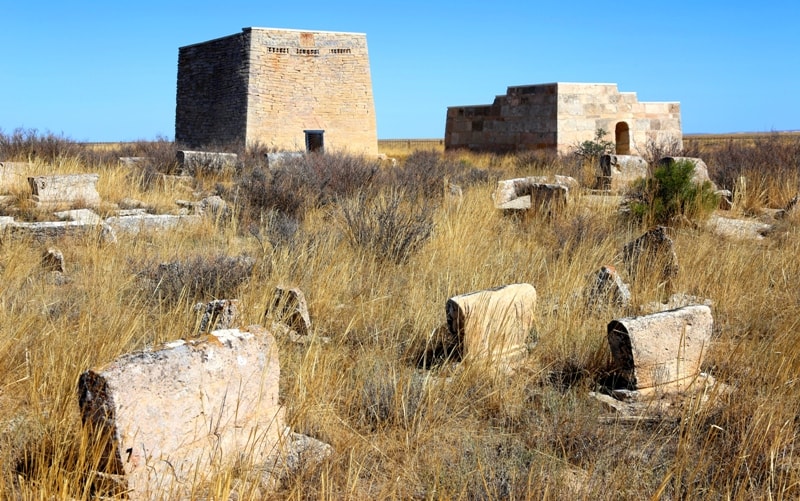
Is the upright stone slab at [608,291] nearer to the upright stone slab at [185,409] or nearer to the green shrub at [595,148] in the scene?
the upright stone slab at [185,409]

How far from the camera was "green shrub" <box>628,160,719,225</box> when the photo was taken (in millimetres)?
8359

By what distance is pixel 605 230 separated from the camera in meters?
7.51

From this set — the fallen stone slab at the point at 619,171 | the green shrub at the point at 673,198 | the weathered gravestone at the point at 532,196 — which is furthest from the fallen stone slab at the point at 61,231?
the fallen stone slab at the point at 619,171

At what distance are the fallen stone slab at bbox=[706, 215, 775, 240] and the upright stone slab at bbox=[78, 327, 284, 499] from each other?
6.32 meters

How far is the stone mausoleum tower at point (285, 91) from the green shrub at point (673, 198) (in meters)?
13.6

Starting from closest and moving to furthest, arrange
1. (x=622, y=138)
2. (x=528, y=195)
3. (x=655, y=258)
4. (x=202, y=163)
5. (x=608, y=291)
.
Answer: (x=608, y=291) → (x=655, y=258) → (x=528, y=195) → (x=202, y=163) → (x=622, y=138)

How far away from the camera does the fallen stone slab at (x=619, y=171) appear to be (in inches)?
Result: 471

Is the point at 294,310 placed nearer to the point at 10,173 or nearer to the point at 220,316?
the point at 220,316

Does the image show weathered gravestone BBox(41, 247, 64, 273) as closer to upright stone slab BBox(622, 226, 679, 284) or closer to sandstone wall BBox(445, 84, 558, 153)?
upright stone slab BBox(622, 226, 679, 284)

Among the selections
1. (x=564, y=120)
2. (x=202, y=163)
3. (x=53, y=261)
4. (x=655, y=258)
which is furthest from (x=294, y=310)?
(x=564, y=120)

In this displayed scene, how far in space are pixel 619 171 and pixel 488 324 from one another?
8.94m

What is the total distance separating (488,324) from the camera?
156 inches

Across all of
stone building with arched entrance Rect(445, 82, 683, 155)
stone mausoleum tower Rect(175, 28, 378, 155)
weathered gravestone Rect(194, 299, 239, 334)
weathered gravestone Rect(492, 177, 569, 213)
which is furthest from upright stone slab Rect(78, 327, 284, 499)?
stone mausoleum tower Rect(175, 28, 378, 155)

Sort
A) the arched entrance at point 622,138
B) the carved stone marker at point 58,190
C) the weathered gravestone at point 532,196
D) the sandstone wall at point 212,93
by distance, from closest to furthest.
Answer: the weathered gravestone at point 532,196
the carved stone marker at point 58,190
the arched entrance at point 622,138
the sandstone wall at point 212,93
